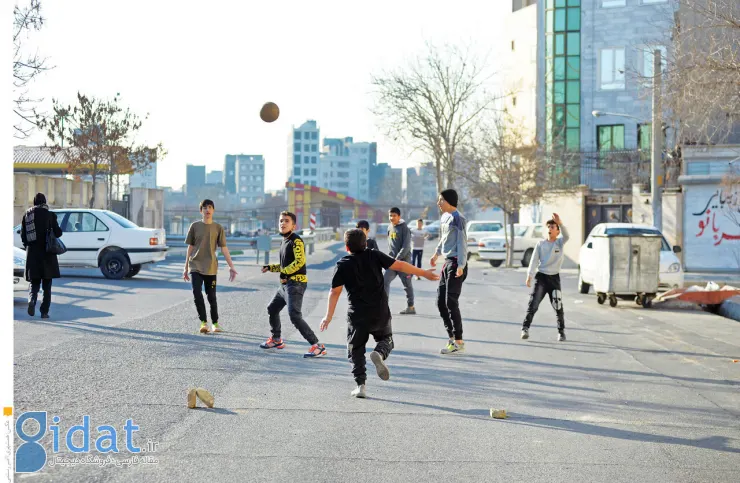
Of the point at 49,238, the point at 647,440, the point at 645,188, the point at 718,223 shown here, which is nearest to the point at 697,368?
the point at 647,440

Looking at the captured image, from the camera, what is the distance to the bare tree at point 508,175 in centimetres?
3791

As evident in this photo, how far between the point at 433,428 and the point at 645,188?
1140 inches

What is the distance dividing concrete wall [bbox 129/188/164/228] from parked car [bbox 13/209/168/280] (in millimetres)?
18157

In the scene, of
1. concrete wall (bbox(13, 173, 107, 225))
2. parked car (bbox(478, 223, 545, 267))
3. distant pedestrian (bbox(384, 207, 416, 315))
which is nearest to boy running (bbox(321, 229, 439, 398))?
distant pedestrian (bbox(384, 207, 416, 315))

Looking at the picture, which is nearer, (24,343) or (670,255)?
(24,343)

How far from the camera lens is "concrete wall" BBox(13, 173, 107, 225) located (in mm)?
31062

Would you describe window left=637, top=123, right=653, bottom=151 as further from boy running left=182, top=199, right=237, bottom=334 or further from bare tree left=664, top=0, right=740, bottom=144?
boy running left=182, top=199, right=237, bottom=334

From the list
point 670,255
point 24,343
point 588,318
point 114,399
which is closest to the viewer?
point 114,399

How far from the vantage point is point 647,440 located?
6500 mm

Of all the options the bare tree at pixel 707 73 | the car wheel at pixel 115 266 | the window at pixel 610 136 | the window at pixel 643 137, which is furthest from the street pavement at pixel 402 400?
the window at pixel 610 136

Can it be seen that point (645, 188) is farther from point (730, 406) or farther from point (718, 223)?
point (730, 406)

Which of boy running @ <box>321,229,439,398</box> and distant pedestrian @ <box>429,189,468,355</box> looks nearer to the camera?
boy running @ <box>321,229,439,398</box>

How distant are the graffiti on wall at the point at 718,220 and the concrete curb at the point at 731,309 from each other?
13793 mm

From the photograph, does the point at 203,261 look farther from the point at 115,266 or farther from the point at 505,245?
the point at 505,245
